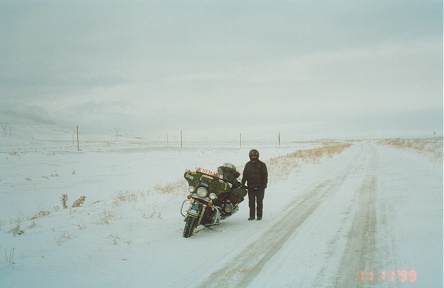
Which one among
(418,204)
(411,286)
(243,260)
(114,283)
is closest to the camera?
(411,286)

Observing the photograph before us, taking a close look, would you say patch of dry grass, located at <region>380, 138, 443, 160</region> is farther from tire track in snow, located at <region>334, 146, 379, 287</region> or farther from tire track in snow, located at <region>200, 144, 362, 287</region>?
tire track in snow, located at <region>200, 144, 362, 287</region>

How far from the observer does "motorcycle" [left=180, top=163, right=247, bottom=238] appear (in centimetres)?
691

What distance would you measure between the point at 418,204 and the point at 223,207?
5.89m

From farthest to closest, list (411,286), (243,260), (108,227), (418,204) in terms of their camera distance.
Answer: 1. (418,204)
2. (108,227)
3. (243,260)
4. (411,286)

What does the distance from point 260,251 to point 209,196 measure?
5.70 feet

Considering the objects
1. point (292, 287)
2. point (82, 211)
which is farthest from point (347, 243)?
point (82, 211)

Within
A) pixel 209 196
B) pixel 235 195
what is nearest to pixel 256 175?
pixel 235 195

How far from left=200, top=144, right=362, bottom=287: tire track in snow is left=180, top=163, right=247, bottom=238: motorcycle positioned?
1.24 metres

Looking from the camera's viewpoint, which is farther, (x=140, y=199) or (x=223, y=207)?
(x=140, y=199)

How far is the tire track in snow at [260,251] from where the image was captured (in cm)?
465

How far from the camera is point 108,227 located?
7.77m

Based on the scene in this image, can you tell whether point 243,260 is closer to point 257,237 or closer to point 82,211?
point 257,237

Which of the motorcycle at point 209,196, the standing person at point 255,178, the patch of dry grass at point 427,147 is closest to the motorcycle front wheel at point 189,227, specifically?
the motorcycle at point 209,196

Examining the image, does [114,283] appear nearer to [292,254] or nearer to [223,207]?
[292,254]
